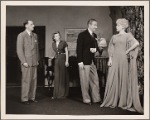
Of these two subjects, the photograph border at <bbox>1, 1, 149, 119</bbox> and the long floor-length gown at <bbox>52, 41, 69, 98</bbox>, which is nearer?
the photograph border at <bbox>1, 1, 149, 119</bbox>

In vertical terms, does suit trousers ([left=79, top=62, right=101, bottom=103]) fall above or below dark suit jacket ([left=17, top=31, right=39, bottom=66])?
below

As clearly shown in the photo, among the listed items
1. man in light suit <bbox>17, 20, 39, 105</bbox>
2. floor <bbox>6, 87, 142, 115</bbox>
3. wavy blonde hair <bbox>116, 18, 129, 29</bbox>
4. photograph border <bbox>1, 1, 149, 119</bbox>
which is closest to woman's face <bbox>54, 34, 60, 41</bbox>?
man in light suit <bbox>17, 20, 39, 105</bbox>

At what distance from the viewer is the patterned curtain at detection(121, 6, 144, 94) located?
3.39 m

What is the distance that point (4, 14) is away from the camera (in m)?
3.42

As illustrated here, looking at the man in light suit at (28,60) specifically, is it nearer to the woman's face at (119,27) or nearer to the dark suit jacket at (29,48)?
the dark suit jacket at (29,48)

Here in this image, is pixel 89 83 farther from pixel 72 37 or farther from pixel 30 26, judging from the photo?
pixel 30 26

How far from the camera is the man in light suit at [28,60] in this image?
11.3ft

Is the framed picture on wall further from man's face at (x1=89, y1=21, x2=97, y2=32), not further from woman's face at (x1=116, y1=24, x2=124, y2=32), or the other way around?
woman's face at (x1=116, y1=24, x2=124, y2=32)

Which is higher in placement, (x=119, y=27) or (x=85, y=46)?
(x=119, y=27)

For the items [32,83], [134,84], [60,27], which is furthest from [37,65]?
[134,84]

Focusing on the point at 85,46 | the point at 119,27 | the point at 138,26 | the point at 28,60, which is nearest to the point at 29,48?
the point at 28,60

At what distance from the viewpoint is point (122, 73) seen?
3.41 metres

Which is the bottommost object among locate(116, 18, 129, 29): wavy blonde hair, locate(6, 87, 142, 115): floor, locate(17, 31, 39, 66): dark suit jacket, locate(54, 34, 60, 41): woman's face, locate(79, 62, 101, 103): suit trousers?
locate(6, 87, 142, 115): floor

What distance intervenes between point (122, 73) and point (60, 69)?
0.73 metres
